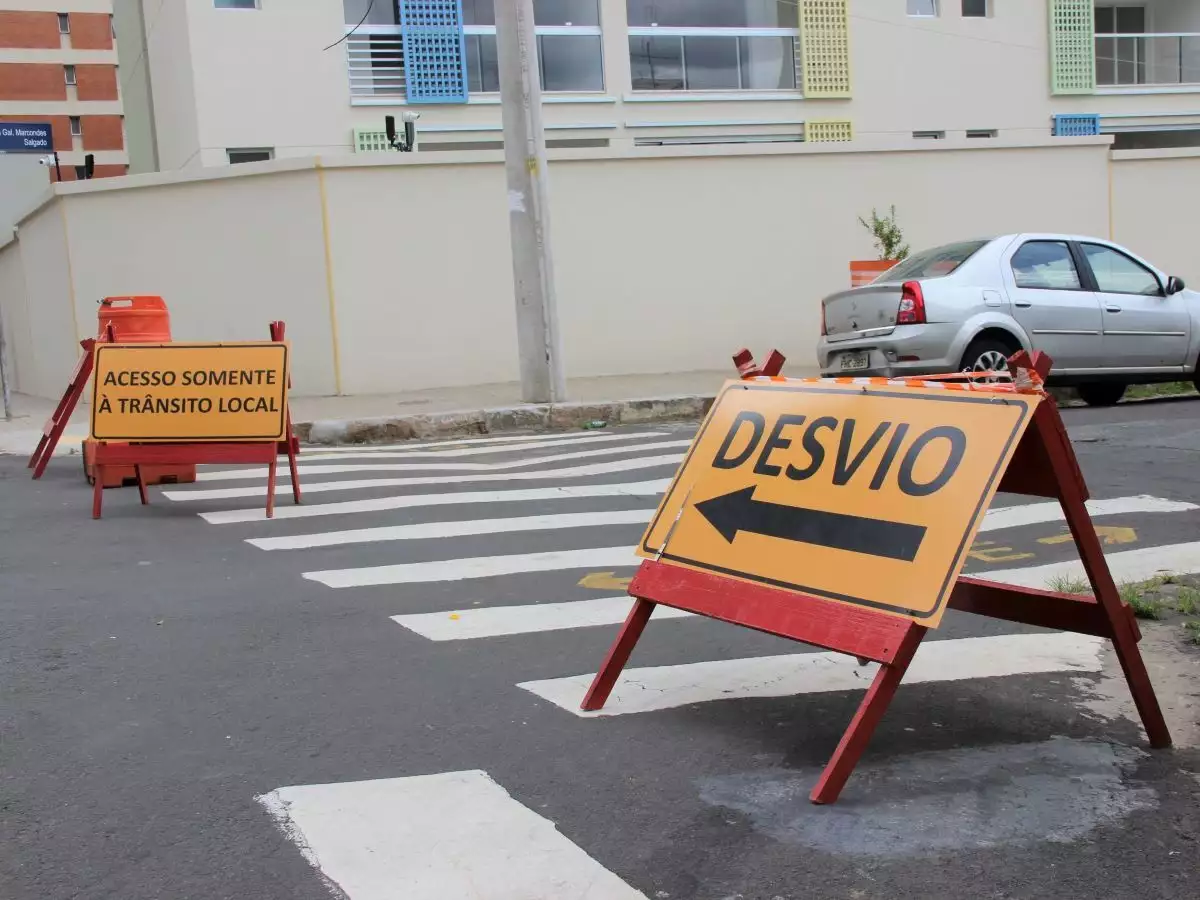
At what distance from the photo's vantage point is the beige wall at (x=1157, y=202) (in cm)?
1923

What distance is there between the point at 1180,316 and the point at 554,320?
635 cm

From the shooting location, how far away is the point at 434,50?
78.3 ft

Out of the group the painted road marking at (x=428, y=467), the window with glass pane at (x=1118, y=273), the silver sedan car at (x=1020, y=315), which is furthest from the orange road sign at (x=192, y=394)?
the window with glass pane at (x=1118, y=273)

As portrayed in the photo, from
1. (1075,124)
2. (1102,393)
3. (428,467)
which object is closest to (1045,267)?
(1102,393)

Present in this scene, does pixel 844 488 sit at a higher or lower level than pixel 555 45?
lower

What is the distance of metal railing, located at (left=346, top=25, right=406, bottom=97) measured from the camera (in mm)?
23406

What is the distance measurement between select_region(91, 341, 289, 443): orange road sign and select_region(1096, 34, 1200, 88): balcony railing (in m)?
25.9

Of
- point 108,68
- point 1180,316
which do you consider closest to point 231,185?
point 1180,316

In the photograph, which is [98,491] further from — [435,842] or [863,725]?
[863,725]

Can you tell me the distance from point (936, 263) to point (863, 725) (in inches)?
364

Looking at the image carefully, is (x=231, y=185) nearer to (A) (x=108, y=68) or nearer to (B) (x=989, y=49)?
(B) (x=989, y=49)

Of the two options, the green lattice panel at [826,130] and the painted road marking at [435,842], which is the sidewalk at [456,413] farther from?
the green lattice panel at [826,130]

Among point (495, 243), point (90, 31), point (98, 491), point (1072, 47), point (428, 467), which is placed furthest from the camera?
point (90, 31)

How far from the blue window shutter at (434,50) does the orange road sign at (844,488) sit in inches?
809
